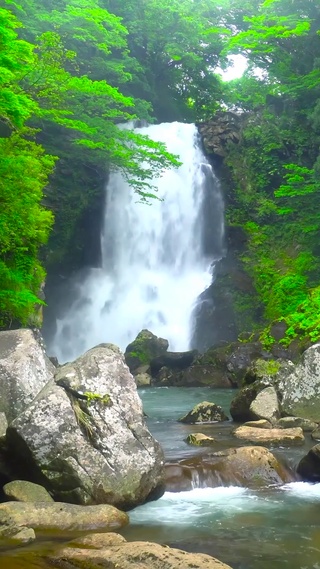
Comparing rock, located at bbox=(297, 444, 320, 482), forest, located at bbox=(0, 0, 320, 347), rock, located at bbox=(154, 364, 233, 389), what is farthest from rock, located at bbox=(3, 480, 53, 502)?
rock, located at bbox=(154, 364, 233, 389)

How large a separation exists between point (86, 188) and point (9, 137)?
42.3 feet

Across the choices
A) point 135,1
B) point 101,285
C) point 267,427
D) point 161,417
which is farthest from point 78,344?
point 135,1

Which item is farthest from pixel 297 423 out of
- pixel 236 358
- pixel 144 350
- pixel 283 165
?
pixel 283 165

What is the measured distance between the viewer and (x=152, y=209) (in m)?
26.2

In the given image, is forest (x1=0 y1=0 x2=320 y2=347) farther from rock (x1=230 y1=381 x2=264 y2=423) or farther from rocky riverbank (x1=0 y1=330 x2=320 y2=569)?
rocky riverbank (x1=0 y1=330 x2=320 y2=569)

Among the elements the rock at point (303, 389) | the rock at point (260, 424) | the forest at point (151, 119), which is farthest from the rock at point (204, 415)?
the forest at point (151, 119)

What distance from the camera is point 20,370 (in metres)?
7.52

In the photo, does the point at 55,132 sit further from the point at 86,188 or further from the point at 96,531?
the point at 96,531

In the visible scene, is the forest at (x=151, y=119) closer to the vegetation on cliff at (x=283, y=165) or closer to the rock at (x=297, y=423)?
the vegetation on cliff at (x=283, y=165)

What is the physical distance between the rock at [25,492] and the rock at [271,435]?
14.6 ft

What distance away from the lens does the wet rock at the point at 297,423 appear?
1019 centimetres

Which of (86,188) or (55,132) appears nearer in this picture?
(55,132)

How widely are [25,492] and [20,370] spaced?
210 centimetres

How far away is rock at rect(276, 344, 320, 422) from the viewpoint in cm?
1074
